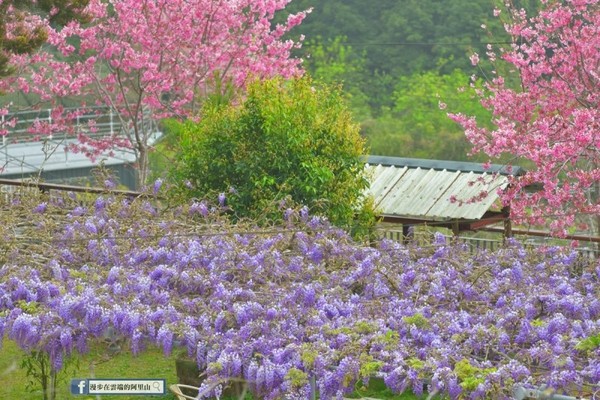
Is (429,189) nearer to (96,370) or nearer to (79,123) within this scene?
(96,370)

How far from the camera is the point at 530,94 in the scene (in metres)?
16.1

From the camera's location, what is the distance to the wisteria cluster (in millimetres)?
8281

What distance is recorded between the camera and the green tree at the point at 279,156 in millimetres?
14133

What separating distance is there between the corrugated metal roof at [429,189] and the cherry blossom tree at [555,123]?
0.40m

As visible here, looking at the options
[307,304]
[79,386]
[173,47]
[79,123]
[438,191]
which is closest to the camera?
[79,386]

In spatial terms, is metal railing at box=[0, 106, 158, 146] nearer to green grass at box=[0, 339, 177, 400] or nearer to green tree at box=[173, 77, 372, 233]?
green tree at box=[173, 77, 372, 233]

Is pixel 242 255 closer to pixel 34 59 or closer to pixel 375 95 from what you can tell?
pixel 34 59

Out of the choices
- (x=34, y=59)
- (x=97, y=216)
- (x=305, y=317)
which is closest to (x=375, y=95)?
(x=34, y=59)

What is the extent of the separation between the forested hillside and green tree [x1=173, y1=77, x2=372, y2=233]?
82.9ft

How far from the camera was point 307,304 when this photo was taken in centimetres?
973

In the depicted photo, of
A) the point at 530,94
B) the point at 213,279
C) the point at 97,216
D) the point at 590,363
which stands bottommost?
the point at 590,363

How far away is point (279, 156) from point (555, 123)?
3.24 m

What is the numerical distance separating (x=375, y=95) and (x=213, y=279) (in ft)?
119

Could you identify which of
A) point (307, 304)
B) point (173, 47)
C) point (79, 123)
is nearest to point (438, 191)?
point (307, 304)
